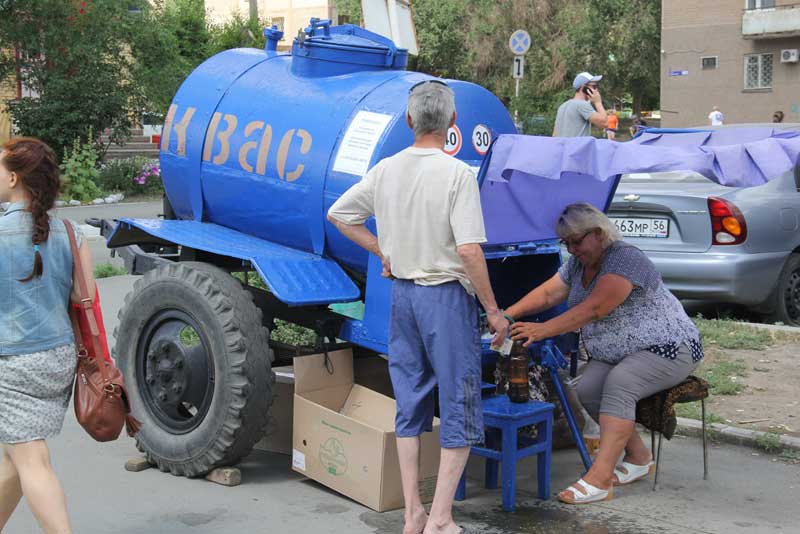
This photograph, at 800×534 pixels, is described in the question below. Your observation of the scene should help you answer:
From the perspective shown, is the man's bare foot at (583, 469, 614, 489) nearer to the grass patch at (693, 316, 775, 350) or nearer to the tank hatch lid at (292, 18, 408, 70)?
the tank hatch lid at (292, 18, 408, 70)

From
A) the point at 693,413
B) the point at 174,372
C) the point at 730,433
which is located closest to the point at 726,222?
the point at 693,413

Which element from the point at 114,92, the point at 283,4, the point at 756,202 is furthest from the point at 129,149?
the point at 283,4

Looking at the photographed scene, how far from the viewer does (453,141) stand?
522 centimetres

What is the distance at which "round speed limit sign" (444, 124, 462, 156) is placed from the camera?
5.21 meters

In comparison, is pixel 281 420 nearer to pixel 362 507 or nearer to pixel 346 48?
pixel 362 507

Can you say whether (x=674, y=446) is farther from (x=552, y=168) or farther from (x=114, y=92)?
(x=114, y=92)

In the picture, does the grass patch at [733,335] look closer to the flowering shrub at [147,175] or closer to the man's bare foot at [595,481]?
the man's bare foot at [595,481]

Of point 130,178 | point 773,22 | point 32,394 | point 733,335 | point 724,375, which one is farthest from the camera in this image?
point 773,22

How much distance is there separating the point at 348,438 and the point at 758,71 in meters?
33.7

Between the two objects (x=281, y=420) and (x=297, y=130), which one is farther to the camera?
(x=281, y=420)

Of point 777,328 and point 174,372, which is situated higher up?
point 174,372

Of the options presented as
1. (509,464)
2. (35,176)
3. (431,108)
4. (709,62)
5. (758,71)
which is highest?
(709,62)

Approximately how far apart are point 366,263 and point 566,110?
181 inches

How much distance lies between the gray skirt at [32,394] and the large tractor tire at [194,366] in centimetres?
113
